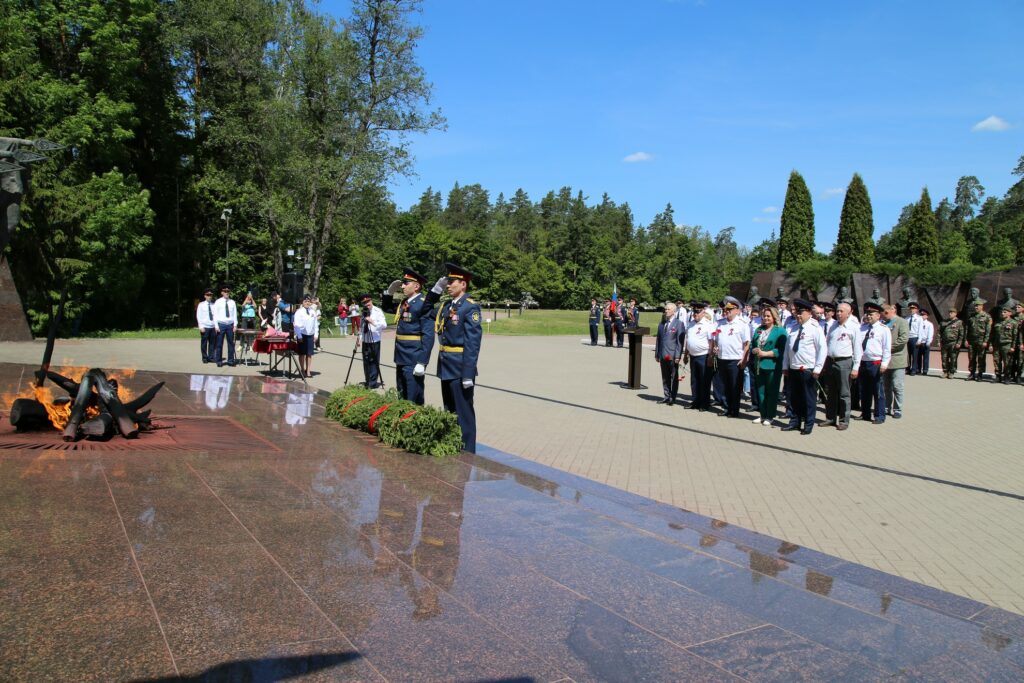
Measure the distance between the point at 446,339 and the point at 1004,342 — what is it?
15.4 metres

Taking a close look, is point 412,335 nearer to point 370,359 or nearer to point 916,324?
point 370,359

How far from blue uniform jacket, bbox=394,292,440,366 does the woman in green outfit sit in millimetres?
4934

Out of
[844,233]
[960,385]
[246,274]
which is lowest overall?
[960,385]

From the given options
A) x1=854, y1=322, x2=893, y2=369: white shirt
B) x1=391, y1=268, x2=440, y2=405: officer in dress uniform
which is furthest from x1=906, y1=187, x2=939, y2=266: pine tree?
x1=391, y1=268, x2=440, y2=405: officer in dress uniform

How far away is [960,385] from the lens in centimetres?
1673

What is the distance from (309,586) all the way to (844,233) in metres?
47.1

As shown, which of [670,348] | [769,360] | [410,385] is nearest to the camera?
[410,385]

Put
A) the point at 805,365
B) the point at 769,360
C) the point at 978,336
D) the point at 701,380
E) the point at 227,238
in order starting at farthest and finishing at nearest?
the point at 227,238 < the point at 978,336 < the point at 701,380 < the point at 769,360 < the point at 805,365

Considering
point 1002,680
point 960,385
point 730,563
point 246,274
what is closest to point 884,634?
point 1002,680

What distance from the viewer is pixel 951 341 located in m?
18.4

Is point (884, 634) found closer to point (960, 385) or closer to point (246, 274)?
point (960, 385)

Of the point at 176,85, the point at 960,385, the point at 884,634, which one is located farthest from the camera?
the point at 176,85

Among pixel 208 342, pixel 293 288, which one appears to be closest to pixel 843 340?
pixel 293 288

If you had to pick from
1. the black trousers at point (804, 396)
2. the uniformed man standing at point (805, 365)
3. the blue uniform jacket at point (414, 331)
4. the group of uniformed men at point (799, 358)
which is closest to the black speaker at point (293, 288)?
the blue uniform jacket at point (414, 331)
